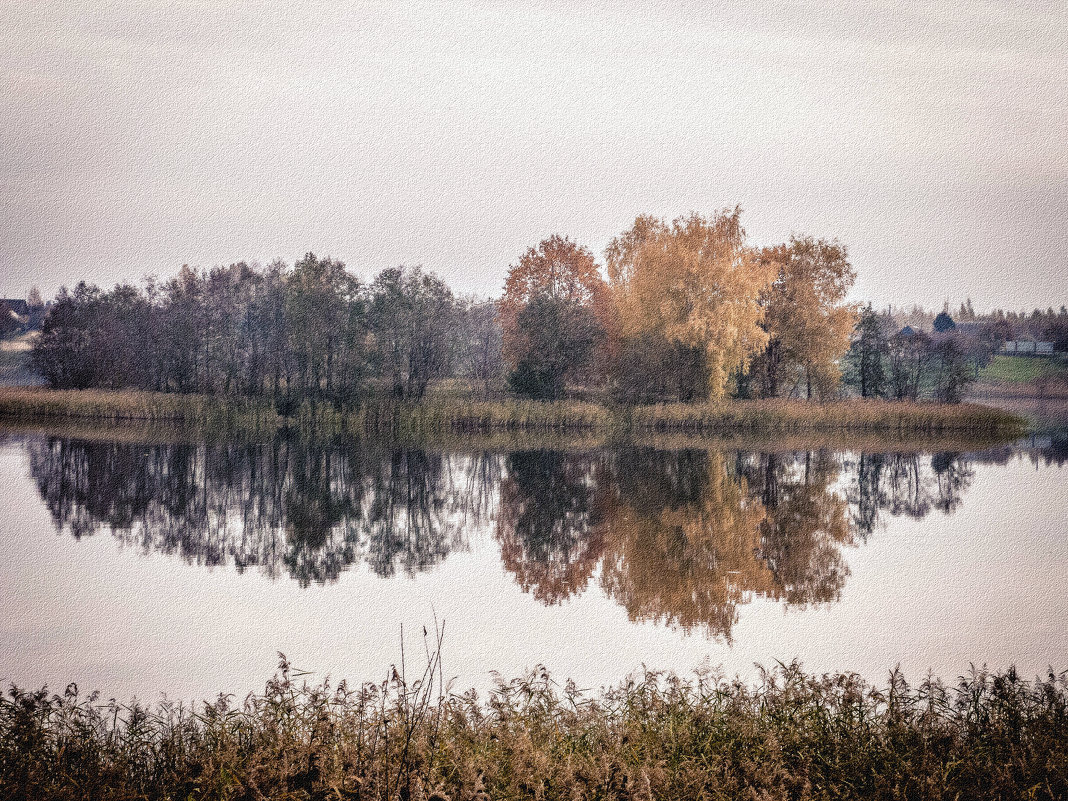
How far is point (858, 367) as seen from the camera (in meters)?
38.4

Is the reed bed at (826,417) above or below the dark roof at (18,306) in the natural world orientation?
below

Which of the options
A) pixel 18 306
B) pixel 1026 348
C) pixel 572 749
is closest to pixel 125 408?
pixel 18 306

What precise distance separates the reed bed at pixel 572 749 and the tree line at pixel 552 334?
2683cm

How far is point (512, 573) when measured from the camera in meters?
9.17

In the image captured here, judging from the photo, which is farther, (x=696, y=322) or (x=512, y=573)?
(x=696, y=322)

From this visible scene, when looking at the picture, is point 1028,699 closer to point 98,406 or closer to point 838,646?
point 838,646

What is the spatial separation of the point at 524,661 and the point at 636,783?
2.95 meters

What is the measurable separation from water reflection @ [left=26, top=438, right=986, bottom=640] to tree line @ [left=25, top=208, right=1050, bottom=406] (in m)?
10.7

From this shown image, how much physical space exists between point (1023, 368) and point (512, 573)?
99.4 ft

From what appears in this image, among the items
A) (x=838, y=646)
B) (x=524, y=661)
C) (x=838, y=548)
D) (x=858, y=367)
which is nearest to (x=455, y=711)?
(x=524, y=661)

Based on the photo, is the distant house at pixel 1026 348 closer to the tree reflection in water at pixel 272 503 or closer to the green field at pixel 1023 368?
the green field at pixel 1023 368

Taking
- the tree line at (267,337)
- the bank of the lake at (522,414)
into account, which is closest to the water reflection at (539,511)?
the bank of the lake at (522,414)

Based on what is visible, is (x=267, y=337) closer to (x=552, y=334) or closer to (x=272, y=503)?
(x=552, y=334)

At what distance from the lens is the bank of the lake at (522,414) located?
30609 millimetres
